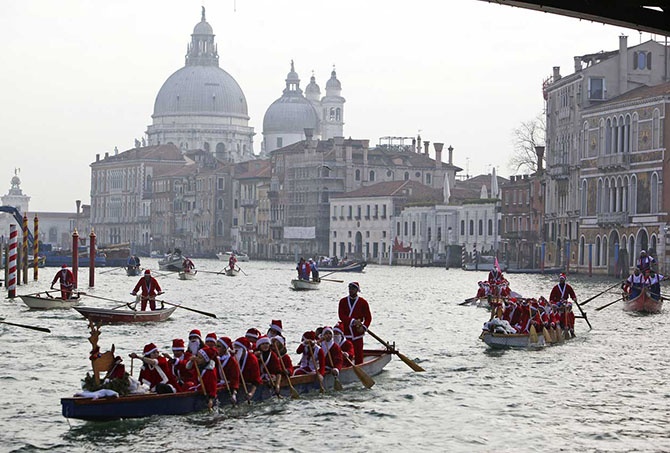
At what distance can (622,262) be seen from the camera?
85.8m

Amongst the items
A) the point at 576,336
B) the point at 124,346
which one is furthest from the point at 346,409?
the point at 576,336

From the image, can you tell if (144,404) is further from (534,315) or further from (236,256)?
(236,256)

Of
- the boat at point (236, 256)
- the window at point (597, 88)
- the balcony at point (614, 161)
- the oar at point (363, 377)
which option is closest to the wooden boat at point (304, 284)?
the balcony at point (614, 161)

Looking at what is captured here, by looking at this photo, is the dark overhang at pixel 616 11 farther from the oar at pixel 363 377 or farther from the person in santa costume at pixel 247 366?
the oar at pixel 363 377

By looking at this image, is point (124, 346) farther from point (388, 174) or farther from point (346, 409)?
point (388, 174)

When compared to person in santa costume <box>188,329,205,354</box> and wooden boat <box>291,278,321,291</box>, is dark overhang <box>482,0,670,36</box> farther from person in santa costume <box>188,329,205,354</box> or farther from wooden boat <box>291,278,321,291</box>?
wooden boat <box>291,278,321,291</box>

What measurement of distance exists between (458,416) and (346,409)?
6.03 ft

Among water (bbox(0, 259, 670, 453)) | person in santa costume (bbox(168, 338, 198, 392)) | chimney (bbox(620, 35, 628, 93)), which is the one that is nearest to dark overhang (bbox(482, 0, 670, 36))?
water (bbox(0, 259, 670, 453))

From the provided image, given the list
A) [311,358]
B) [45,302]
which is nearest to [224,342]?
[311,358]

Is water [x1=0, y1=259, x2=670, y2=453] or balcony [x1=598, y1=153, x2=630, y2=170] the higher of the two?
balcony [x1=598, y1=153, x2=630, y2=170]

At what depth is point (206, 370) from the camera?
2341 cm

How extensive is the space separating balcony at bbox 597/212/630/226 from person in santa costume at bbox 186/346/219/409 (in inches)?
2575

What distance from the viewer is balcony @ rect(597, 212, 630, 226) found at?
284ft

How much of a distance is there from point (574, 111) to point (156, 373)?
75.8 meters
